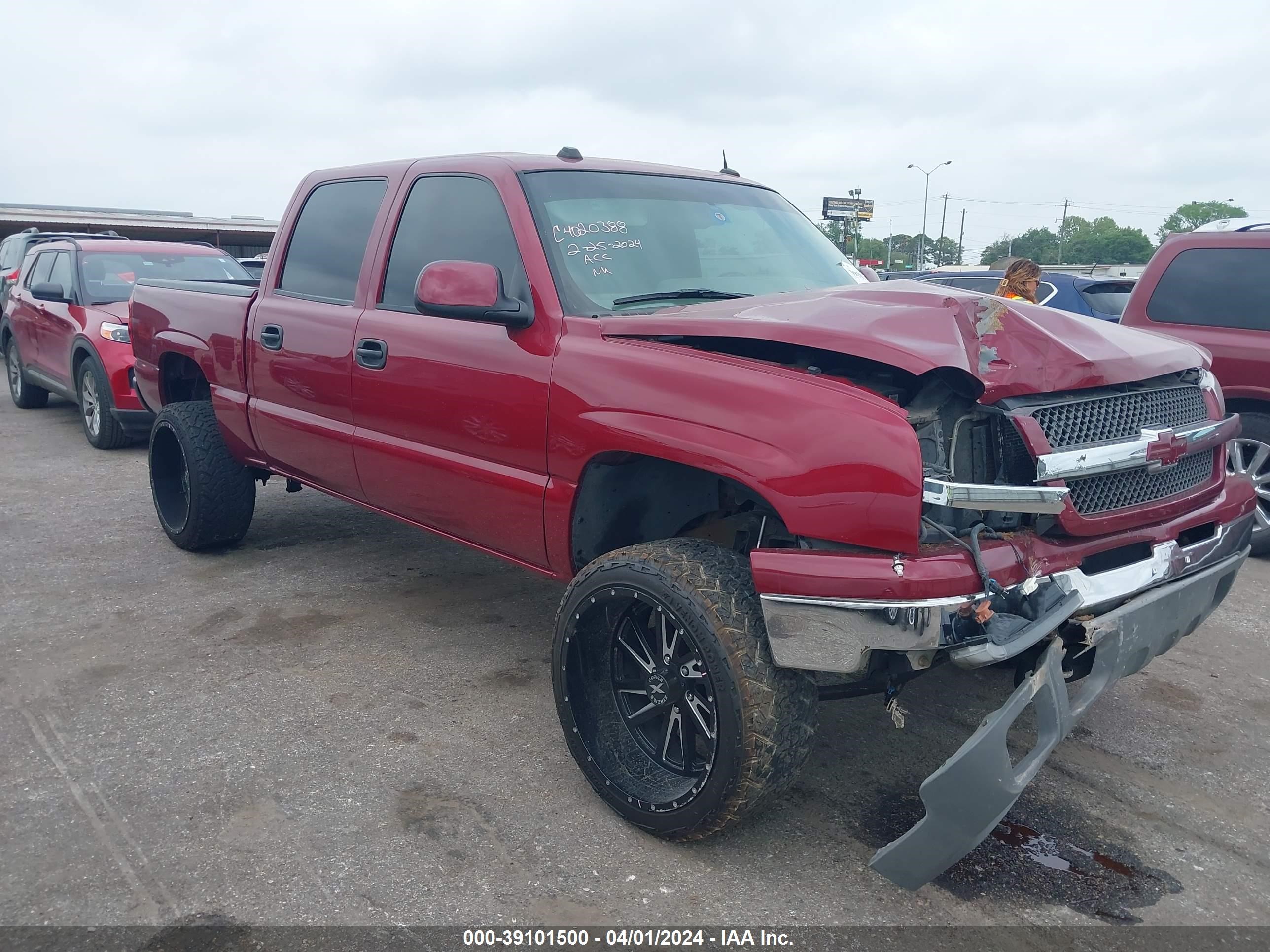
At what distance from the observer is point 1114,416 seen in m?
2.74

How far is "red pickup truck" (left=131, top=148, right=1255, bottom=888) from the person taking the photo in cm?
238

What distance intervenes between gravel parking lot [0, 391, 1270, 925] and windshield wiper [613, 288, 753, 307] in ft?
4.97

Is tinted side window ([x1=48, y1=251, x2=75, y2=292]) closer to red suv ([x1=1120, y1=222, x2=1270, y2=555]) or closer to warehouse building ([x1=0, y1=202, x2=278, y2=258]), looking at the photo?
red suv ([x1=1120, y1=222, x2=1270, y2=555])

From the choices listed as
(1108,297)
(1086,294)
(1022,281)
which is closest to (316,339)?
(1022,281)

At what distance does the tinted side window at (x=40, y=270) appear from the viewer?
964 centimetres

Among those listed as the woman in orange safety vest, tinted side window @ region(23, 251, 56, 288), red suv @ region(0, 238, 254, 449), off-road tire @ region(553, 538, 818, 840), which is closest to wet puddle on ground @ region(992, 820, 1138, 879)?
off-road tire @ region(553, 538, 818, 840)

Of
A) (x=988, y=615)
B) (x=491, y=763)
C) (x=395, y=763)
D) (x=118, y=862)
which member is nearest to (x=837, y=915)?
(x=988, y=615)

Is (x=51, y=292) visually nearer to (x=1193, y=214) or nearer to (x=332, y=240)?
(x=332, y=240)

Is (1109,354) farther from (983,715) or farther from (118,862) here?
(118,862)

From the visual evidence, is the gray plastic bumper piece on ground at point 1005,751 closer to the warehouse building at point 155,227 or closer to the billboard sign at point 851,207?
the warehouse building at point 155,227

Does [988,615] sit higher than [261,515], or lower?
higher

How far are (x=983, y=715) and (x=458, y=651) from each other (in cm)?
210

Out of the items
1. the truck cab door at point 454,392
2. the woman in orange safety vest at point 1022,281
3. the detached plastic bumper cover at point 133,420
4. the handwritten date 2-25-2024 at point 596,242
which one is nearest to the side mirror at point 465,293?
the truck cab door at point 454,392

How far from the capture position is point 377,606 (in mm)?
4719
